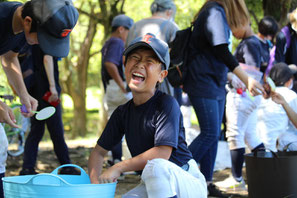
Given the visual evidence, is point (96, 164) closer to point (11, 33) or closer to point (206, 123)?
point (11, 33)

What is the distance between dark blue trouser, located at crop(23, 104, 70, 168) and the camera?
5.24 metres

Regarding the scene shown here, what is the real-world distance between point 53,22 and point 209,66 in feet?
6.27

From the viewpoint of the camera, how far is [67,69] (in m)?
14.0

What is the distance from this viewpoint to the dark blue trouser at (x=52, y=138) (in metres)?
5.24

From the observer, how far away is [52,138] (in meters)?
5.29

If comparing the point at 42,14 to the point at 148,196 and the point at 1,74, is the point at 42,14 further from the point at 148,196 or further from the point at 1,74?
the point at 1,74

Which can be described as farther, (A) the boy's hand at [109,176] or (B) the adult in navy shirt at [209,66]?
(B) the adult in navy shirt at [209,66]

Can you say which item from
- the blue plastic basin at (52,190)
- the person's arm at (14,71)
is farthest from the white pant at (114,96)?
the blue plastic basin at (52,190)

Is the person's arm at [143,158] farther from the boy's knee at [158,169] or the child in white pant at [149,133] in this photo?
the boy's knee at [158,169]

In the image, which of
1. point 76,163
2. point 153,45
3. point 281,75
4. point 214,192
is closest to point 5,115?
point 153,45

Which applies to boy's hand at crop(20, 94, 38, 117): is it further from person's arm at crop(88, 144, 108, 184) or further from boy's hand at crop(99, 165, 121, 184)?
boy's hand at crop(99, 165, 121, 184)

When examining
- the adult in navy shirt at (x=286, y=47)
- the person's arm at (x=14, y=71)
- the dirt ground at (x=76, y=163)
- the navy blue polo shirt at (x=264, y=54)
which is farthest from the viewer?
the adult in navy shirt at (x=286, y=47)

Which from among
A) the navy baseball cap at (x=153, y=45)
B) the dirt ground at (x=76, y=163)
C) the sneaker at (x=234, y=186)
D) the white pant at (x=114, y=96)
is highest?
the navy baseball cap at (x=153, y=45)

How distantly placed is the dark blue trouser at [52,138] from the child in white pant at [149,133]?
7.51ft
